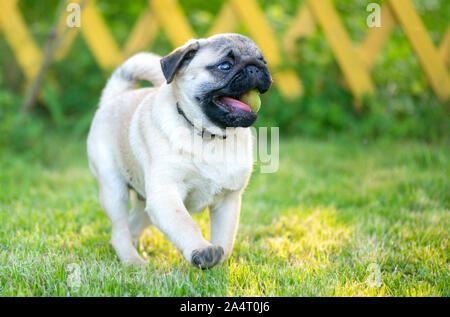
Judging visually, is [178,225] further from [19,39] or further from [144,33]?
[19,39]

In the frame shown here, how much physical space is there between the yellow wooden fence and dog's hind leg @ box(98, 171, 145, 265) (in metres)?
3.68

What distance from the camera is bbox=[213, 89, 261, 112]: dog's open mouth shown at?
2748 mm

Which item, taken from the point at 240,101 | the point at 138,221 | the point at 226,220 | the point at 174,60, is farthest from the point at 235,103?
the point at 138,221

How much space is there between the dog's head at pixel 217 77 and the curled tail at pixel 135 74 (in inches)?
27.6

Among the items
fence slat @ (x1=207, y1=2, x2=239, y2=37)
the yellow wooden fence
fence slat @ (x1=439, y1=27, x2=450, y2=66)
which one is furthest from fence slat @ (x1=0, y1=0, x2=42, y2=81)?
fence slat @ (x1=439, y1=27, x2=450, y2=66)

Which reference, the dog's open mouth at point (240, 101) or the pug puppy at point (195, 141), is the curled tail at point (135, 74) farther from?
the dog's open mouth at point (240, 101)

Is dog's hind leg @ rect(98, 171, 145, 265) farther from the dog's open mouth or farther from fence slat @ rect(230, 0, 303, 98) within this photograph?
fence slat @ rect(230, 0, 303, 98)

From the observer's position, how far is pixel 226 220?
9.59ft

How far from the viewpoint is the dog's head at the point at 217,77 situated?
2.67 metres

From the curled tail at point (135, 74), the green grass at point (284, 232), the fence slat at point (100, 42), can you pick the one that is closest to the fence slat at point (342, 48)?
the green grass at point (284, 232)

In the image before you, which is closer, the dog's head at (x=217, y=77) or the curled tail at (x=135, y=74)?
the dog's head at (x=217, y=77)

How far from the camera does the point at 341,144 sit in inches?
236

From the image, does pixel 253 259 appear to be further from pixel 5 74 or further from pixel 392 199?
pixel 5 74
